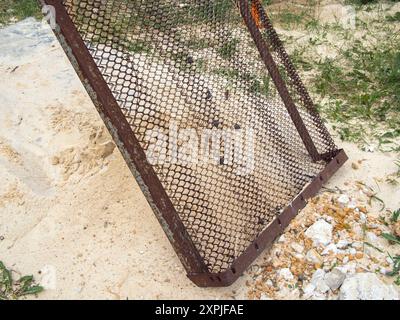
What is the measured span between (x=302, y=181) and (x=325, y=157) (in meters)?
0.24

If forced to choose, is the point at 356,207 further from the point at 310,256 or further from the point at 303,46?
the point at 303,46

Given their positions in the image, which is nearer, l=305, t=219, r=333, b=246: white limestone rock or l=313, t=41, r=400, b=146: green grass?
l=305, t=219, r=333, b=246: white limestone rock

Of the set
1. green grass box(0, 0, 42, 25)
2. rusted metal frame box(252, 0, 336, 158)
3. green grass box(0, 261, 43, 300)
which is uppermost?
rusted metal frame box(252, 0, 336, 158)

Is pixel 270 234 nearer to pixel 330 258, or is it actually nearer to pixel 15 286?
pixel 330 258

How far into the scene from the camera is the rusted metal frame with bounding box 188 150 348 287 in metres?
1.87

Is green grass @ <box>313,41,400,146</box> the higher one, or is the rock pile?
the rock pile

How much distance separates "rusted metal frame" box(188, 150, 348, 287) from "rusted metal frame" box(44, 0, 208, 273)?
6 cm

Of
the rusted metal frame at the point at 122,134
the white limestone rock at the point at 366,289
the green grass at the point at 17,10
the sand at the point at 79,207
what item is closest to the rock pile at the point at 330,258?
the white limestone rock at the point at 366,289

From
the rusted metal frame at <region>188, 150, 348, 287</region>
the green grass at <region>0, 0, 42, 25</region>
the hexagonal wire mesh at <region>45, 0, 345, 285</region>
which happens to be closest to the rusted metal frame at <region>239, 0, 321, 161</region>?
the hexagonal wire mesh at <region>45, 0, 345, 285</region>

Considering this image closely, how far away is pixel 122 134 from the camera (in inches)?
62.6

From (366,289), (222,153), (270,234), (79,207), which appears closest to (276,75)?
(222,153)

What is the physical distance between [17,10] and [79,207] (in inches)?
141

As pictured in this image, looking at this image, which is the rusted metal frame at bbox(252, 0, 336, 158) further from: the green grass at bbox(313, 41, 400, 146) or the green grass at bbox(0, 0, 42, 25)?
the green grass at bbox(0, 0, 42, 25)

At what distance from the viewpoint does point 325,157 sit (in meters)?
2.52
